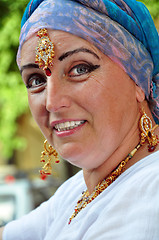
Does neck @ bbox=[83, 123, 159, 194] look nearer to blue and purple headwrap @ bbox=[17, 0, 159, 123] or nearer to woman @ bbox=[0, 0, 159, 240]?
woman @ bbox=[0, 0, 159, 240]

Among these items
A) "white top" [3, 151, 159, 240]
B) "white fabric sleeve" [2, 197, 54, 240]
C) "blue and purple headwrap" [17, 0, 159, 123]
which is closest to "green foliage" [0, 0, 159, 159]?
"white fabric sleeve" [2, 197, 54, 240]

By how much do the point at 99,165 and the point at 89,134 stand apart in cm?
17

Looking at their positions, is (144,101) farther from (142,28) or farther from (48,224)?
(48,224)

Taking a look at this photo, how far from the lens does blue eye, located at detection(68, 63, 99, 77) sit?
1.48 metres

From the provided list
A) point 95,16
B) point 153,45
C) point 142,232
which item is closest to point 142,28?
point 153,45

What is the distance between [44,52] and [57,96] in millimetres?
185

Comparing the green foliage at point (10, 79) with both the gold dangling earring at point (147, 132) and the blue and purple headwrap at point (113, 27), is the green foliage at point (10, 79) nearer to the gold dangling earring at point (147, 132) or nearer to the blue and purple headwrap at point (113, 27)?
the blue and purple headwrap at point (113, 27)

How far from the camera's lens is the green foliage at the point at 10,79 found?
788 cm

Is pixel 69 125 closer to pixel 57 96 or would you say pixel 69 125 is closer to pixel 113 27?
pixel 57 96

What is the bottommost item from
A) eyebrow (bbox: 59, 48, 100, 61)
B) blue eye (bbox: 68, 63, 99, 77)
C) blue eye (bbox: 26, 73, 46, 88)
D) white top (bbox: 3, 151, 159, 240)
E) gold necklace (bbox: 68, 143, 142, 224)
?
white top (bbox: 3, 151, 159, 240)

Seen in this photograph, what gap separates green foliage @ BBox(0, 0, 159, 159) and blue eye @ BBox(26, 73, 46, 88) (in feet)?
19.9

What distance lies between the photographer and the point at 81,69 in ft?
4.90

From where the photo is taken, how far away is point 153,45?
1.57m

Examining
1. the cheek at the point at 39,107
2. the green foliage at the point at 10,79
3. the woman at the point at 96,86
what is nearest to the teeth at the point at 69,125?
the woman at the point at 96,86
